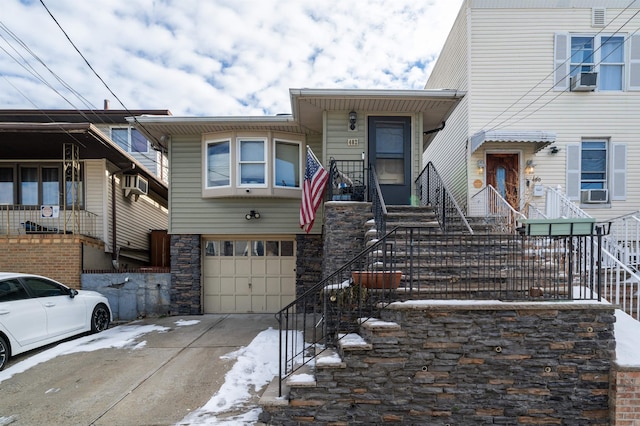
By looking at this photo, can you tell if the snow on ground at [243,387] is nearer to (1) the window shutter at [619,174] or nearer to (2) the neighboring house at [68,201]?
(2) the neighboring house at [68,201]

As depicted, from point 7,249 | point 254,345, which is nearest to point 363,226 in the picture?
point 254,345

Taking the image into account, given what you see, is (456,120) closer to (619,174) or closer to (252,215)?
(619,174)

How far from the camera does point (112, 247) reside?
8.86m

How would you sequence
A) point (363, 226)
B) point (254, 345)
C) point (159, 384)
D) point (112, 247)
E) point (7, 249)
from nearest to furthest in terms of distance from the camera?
point (159, 384), point (254, 345), point (363, 226), point (7, 249), point (112, 247)

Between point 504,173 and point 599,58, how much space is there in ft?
12.4

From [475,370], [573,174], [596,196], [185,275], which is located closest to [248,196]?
[185,275]

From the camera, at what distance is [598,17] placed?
27.1 ft

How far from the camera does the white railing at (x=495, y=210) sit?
628 centimetres

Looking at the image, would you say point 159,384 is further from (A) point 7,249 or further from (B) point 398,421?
(A) point 7,249

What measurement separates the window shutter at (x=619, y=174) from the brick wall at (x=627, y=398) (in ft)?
21.9

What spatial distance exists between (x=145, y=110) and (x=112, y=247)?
7.00 m

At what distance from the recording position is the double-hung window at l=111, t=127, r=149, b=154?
13.1 meters

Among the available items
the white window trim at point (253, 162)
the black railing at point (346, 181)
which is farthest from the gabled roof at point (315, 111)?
the black railing at point (346, 181)

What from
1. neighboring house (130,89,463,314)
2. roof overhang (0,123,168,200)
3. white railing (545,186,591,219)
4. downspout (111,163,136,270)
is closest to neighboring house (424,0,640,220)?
white railing (545,186,591,219)
